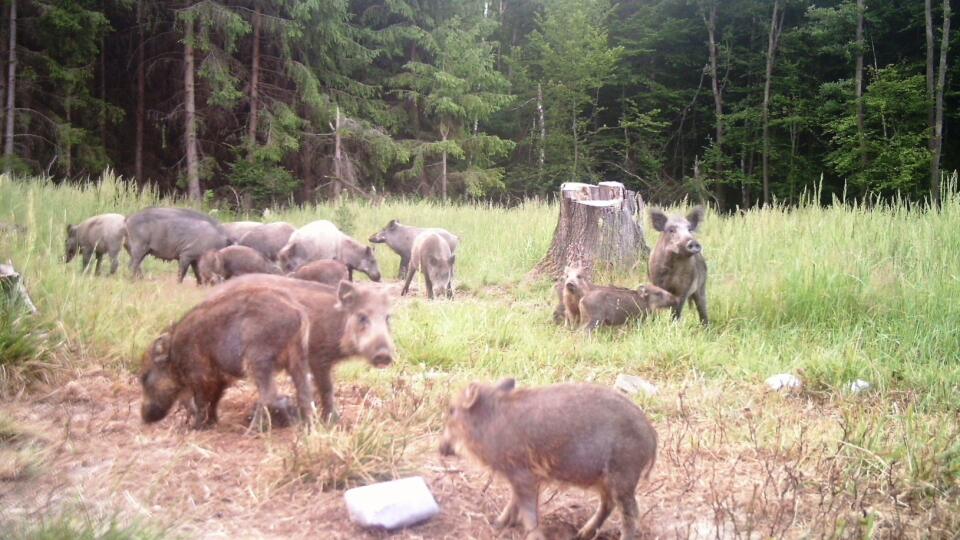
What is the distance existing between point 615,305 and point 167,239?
542 centimetres

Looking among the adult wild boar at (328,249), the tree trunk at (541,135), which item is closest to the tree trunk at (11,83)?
the adult wild boar at (328,249)

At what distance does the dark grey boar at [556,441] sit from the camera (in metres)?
2.79

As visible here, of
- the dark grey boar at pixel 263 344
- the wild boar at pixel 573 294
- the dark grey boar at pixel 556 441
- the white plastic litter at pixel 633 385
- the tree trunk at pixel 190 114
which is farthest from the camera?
the tree trunk at pixel 190 114

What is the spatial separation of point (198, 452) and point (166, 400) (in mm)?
448

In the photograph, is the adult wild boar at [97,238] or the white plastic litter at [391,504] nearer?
the white plastic litter at [391,504]

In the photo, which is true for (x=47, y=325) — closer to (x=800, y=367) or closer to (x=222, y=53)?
(x=800, y=367)


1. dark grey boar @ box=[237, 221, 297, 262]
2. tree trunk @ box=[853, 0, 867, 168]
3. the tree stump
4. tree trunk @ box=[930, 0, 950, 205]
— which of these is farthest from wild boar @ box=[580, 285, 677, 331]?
tree trunk @ box=[853, 0, 867, 168]

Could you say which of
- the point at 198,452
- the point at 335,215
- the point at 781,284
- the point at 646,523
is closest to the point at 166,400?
the point at 198,452

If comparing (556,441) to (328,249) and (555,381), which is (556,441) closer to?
(555,381)

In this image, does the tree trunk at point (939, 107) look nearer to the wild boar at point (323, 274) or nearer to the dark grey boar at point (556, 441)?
the wild boar at point (323, 274)

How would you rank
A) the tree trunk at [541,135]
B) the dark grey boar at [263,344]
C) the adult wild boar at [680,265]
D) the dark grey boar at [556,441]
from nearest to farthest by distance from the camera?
the dark grey boar at [556,441], the dark grey boar at [263,344], the adult wild boar at [680,265], the tree trunk at [541,135]

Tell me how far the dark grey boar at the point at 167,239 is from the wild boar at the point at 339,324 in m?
5.63

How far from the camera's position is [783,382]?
5.05m

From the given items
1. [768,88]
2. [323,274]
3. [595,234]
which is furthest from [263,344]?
[768,88]
